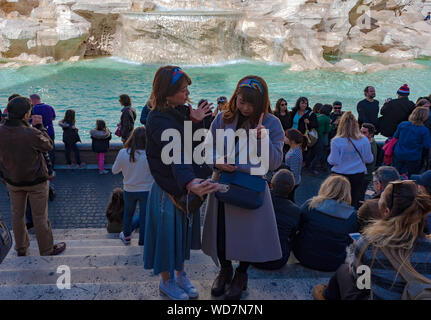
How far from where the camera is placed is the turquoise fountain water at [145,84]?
13.7 metres

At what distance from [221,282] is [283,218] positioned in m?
0.85

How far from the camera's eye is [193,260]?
373 centimetres

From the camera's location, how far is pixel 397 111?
22.6 ft

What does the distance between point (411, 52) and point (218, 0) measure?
12562 millimetres

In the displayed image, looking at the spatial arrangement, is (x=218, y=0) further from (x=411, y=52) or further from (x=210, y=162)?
(x=210, y=162)

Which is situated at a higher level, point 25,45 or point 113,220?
point 25,45

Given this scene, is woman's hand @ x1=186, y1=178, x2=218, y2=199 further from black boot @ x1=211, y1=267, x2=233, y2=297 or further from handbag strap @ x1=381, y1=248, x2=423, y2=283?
handbag strap @ x1=381, y1=248, x2=423, y2=283

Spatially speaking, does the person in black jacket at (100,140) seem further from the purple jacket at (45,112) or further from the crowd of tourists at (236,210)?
Result: the crowd of tourists at (236,210)

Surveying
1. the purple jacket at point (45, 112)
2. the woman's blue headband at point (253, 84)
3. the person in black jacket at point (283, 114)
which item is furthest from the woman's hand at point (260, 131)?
the purple jacket at point (45, 112)

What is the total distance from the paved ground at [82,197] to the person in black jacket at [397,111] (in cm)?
155

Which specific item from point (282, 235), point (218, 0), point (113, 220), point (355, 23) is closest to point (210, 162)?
point (282, 235)

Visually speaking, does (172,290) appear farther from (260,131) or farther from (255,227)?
(260,131)

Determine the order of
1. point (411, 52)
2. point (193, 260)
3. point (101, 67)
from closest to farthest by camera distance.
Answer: point (193, 260) → point (101, 67) → point (411, 52)

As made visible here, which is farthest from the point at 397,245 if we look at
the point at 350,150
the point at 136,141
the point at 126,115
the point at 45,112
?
the point at 45,112
